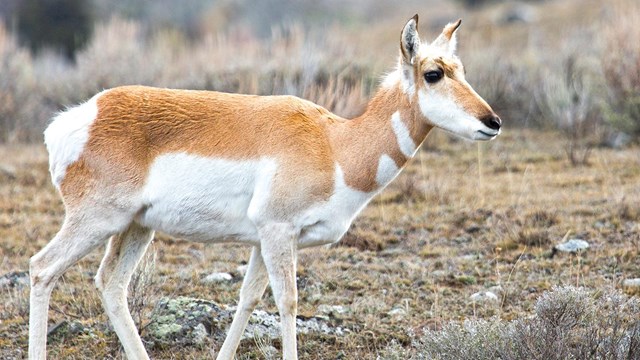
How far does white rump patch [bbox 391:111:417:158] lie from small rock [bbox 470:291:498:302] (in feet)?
6.38

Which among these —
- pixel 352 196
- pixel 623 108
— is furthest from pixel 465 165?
pixel 352 196

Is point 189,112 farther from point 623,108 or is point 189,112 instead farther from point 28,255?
point 623,108

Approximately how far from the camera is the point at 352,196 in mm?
5812

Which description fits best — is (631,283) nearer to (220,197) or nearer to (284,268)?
(284,268)

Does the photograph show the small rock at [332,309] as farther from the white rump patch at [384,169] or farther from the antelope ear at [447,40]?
the antelope ear at [447,40]

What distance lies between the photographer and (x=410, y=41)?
5.77 meters

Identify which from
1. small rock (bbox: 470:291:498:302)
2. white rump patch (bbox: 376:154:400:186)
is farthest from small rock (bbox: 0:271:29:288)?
small rock (bbox: 470:291:498:302)

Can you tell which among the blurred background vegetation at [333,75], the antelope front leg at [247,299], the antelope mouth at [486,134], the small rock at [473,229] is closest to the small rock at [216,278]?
the antelope front leg at [247,299]

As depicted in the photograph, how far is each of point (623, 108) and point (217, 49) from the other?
→ 6873 mm

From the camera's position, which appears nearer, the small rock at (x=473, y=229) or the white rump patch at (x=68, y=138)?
the white rump patch at (x=68, y=138)

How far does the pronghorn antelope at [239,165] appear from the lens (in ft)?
18.7

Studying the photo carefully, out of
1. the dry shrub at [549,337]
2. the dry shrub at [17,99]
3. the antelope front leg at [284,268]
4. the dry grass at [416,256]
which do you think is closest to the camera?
the dry shrub at [549,337]

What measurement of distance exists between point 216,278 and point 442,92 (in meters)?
3.02

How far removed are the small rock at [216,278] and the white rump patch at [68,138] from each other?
7.35ft
